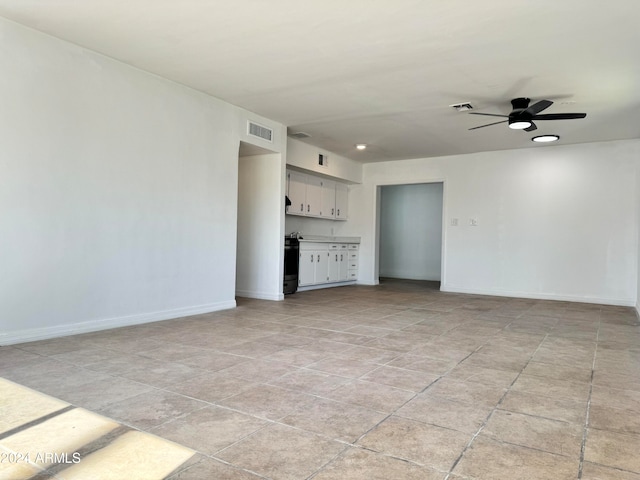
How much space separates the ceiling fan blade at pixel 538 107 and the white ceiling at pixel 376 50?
18 centimetres

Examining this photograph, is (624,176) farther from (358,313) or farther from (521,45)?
(358,313)

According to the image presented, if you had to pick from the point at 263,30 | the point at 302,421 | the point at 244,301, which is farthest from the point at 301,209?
the point at 302,421

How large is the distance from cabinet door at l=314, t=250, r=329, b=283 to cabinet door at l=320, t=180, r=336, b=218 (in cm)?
89

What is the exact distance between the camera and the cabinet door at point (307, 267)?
7.70m

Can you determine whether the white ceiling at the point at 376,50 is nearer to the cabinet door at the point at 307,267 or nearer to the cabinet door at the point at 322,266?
the cabinet door at the point at 307,267

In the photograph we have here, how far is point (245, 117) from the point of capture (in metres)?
5.80

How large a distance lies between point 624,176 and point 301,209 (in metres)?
5.51

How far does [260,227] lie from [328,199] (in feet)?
8.80

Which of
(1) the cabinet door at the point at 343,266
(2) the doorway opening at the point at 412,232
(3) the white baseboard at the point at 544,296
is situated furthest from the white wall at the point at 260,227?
(2) the doorway opening at the point at 412,232

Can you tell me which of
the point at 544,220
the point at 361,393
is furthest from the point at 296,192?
the point at 361,393

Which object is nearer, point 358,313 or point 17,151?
point 17,151

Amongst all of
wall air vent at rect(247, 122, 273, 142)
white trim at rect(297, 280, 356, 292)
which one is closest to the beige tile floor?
wall air vent at rect(247, 122, 273, 142)

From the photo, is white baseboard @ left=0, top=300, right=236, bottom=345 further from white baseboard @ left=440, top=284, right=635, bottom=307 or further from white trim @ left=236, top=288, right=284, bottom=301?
white baseboard @ left=440, top=284, right=635, bottom=307

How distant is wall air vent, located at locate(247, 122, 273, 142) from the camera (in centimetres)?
589
